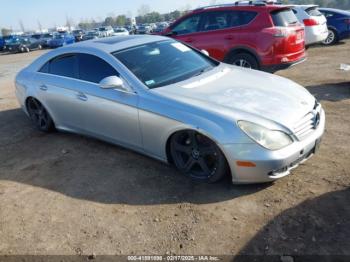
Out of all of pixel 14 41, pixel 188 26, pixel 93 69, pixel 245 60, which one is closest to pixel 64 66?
pixel 93 69

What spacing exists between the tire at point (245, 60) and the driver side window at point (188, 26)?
51.4 inches

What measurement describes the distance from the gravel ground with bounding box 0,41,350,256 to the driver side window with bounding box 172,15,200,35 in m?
4.76

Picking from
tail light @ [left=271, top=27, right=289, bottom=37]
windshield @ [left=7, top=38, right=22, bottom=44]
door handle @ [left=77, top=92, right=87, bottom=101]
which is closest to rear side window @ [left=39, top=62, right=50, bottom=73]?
door handle @ [left=77, top=92, right=87, bottom=101]

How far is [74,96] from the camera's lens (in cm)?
509

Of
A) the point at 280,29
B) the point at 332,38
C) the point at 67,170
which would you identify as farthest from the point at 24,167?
the point at 332,38

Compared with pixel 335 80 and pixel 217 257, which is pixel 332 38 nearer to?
pixel 335 80

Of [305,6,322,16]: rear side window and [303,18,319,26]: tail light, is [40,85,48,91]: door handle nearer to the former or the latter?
[303,18,319,26]: tail light

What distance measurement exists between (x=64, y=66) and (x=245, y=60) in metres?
4.27

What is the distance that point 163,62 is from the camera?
4.82 meters

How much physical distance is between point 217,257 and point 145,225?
806 mm

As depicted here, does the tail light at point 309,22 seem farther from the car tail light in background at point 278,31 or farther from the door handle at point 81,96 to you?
the door handle at point 81,96

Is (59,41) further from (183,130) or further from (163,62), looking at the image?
(183,130)

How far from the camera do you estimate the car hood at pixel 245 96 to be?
12.3 feet

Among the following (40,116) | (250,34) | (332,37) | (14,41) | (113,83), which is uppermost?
(113,83)
